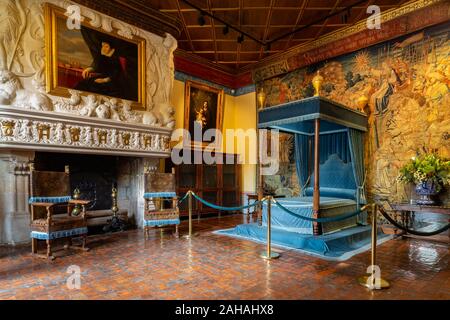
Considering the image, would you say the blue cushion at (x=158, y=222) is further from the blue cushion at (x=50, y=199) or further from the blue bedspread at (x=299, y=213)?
the blue bedspread at (x=299, y=213)

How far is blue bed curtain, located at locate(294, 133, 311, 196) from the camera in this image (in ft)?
22.0

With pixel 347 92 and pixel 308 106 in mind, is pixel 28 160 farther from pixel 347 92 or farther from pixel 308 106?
pixel 347 92

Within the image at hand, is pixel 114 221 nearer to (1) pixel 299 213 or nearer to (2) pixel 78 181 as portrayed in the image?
(2) pixel 78 181

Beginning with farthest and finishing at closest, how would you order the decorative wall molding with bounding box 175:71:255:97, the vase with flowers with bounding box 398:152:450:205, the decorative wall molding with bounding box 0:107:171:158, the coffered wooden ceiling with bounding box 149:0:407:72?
the decorative wall molding with bounding box 175:71:255:97, the coffered wooden ceiling with bounding box 149:0:407:72, the vase with flowers with bounding box 398:152:450:205, the decorative wall molding with bounding box 0:107:171:158

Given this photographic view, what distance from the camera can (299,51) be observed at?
7.50 meters

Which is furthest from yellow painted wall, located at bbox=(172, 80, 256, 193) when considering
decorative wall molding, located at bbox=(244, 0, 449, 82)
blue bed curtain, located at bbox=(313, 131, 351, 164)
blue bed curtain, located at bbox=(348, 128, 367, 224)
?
blue bed curtain, located at bbox=(348, 128, 367, 224)

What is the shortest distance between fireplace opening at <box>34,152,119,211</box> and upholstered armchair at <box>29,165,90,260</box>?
3.48 feet

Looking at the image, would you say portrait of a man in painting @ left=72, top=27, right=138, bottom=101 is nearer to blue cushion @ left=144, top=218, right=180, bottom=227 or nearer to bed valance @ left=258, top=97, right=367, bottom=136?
blue cushion @ left=144, top=218, right=180, bottom=227

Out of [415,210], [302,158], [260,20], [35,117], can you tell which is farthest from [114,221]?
[415,210]

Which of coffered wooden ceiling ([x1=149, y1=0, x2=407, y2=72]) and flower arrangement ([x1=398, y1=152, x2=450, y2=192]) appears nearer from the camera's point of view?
flower arrangement ([x1=398, y1=152, x2=450, y2=192])

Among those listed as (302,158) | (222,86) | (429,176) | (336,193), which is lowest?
(336,193)

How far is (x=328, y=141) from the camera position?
6.55 metres

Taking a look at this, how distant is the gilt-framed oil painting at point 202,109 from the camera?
7938 mm

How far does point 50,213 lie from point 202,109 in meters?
5.39
